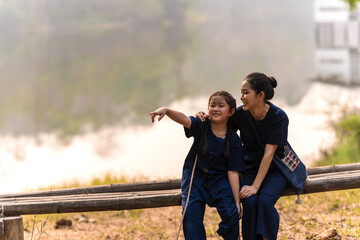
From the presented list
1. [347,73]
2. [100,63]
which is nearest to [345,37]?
[347,73]

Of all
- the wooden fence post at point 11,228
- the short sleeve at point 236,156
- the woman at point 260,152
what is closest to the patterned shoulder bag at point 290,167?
the woman at point 260,152

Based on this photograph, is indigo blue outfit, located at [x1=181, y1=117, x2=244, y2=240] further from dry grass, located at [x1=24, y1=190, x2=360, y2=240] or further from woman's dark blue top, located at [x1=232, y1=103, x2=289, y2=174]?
dry grass, located at [x1=24, y1=190, x2=360, y2=240]

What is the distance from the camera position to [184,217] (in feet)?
9.48

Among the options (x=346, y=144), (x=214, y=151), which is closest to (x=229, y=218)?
(x=214, y=151)

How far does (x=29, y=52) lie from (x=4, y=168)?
Answer: 9.51 metres

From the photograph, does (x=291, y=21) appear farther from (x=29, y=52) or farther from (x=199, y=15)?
(x=29, y=52)

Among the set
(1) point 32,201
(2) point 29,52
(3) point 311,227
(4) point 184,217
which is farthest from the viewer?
(2) point 29,52

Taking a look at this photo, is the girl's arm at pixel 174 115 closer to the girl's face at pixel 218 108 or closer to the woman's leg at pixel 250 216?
the girl's face at pixel 218 108

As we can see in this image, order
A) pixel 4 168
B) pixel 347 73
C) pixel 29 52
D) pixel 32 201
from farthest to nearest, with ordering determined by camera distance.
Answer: pixel 29 52
pixel 347 73
pixel 4 168
pixel 32 201

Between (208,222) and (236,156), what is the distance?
5.15 ft

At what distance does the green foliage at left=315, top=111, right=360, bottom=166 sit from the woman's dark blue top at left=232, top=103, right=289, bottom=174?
3482 millimetres

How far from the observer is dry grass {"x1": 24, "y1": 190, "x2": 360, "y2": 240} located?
3.83m

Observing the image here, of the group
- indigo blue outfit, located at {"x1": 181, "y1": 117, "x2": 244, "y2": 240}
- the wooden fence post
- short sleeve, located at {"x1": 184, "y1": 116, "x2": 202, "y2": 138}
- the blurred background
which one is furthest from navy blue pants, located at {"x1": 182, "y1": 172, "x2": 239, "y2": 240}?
the blurred background

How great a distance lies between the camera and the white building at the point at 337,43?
14.8m
